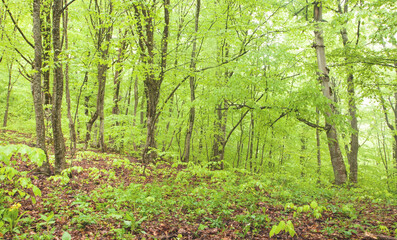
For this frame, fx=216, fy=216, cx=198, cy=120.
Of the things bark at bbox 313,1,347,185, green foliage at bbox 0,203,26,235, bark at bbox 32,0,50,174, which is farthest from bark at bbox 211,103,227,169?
green foliage at bbox 0,203,26,235

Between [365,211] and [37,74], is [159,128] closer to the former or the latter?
[37,74]

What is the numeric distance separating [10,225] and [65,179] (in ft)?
6.17

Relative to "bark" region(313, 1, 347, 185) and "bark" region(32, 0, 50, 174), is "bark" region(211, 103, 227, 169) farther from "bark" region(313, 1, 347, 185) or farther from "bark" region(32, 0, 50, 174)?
"bark" region(32, 0, 50, 174)

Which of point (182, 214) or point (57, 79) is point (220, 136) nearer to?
point (182, 214)

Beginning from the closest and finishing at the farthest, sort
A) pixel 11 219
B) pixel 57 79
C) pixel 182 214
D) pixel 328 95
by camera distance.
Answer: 1. pixel 11 219
2. pixel 182 214
3. pixel 57 79
4. pixel 328 95

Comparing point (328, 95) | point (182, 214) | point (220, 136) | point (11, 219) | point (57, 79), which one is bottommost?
point (182, 214)

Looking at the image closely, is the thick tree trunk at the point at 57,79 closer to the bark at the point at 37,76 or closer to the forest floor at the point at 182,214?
the bark at the point at 37,76

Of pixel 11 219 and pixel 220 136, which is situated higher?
pixel 220 136

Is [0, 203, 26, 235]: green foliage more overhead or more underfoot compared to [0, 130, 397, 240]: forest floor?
more overhead

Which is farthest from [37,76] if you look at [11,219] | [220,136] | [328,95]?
[328,95]

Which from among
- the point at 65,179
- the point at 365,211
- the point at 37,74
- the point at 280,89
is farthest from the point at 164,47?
the point at 365,211

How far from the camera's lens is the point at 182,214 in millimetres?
4465

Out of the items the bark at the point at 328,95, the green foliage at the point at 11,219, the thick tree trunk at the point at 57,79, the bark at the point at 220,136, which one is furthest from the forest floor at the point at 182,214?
the bark at the point at 220,136

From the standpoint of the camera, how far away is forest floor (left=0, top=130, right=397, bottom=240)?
3451mm
